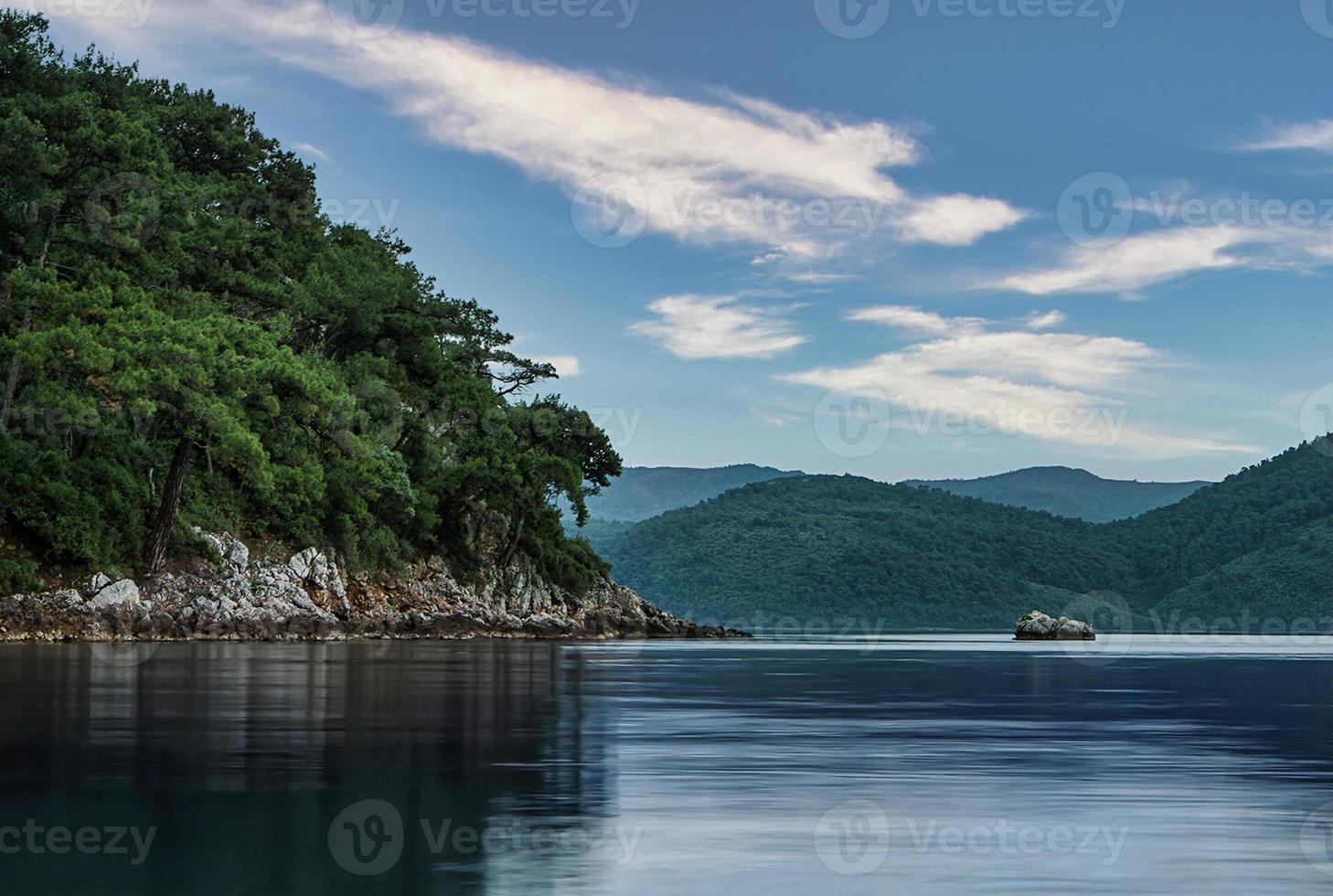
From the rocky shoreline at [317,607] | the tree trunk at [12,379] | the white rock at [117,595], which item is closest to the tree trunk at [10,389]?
the tree trunk at [12,379]

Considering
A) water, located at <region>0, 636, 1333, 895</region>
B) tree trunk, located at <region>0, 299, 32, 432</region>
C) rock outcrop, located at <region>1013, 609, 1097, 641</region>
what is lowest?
rock outcrop, located at <region>1013, 609, 1097, 641</region>

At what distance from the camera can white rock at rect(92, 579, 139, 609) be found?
55178 millimetres

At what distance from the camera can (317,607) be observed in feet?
228

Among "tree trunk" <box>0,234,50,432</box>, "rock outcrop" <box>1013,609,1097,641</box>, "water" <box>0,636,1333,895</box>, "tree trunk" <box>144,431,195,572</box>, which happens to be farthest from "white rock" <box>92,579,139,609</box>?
"rock outcrop" <box>1013,609,1097,641</box>

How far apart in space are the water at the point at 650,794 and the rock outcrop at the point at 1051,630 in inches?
2993

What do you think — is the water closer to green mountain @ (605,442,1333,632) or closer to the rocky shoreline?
the rocky shoreline

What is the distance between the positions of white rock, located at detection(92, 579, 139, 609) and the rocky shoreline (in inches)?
1.9

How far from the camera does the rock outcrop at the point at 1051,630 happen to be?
9706 cm

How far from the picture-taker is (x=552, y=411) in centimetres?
9531

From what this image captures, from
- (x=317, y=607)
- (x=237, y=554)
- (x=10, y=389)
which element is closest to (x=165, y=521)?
(x=237, y=554)

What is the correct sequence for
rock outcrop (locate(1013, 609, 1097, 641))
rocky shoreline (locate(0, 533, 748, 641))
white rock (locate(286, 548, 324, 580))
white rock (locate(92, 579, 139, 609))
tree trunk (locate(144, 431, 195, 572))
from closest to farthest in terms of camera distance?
rocky shoreline (locate(0, 533, 748, 641)) → white rock (locate(92, 579, 139, 609)) → tree trunk (locate(144, 431, 195, 572)) → white rock (locate(286, 548, 324, 580)) → rock outcrop (locate(1013, 609, 1097, 641))

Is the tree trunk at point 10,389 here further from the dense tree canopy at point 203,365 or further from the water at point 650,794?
the water at point 650,794

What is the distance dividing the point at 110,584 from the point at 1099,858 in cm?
5332

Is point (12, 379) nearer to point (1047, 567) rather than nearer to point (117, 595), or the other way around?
point (117, 595)
